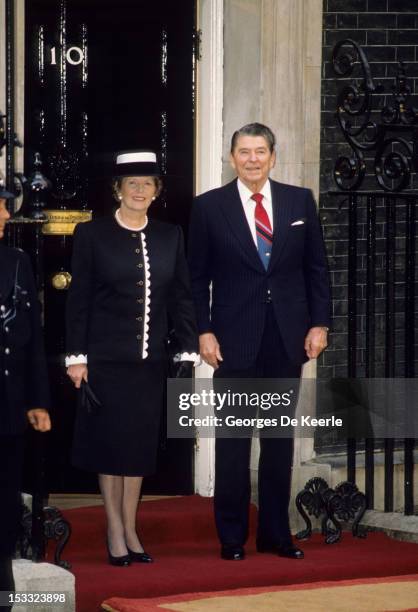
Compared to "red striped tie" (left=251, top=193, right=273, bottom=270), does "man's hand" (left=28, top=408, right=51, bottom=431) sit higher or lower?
lower

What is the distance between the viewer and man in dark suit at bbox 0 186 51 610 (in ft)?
19.1

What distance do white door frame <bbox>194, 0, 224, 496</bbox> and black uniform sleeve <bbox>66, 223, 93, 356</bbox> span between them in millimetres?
1373

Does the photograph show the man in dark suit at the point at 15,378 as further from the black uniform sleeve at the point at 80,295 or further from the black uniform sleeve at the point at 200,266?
the black uniform sleeve at the point at 200,266

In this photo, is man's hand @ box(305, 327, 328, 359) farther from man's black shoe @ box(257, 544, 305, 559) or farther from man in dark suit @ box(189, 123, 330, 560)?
man's black shoe @ box(257, 544, 305, 559)

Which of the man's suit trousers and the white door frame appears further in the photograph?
the white door frame

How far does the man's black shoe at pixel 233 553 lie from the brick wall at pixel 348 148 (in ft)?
5.34

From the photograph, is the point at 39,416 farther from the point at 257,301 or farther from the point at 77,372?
the point at 257,301

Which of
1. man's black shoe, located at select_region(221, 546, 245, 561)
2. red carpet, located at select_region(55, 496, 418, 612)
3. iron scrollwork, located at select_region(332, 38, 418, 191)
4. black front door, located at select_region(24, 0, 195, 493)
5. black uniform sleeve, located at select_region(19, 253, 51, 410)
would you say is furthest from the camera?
black front door, located at select_region(24, 0, 195, 493)

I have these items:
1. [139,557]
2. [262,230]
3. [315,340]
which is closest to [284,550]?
[139,557]

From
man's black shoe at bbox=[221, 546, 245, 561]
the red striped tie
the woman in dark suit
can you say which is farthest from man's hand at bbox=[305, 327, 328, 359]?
man's black shoe at bbox=[221, 546, 245, 561]

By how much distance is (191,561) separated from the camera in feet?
23.0

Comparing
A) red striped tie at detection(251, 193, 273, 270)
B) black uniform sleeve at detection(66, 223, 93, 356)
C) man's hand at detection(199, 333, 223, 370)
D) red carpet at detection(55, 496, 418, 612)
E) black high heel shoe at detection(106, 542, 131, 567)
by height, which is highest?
red striped tie at detection(251, 193, 273, 270)

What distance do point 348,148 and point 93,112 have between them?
137 cm

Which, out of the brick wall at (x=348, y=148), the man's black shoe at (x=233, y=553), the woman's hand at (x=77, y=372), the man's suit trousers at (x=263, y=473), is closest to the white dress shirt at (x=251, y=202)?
the man's suit trousers at (x=263, y=473)
